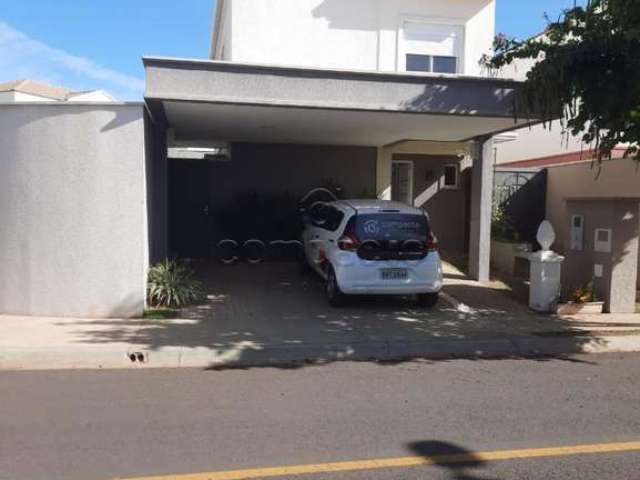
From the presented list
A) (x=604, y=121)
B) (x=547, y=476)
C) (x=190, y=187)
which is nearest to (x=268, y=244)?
(x=190, y=187)

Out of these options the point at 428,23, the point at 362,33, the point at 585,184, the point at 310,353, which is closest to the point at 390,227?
the point at 310,353

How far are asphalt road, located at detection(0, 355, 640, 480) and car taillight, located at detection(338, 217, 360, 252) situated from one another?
8.65 feet

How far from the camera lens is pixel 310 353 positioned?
762 centimetres

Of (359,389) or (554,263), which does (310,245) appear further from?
(359,389)

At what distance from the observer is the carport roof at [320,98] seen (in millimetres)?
8820

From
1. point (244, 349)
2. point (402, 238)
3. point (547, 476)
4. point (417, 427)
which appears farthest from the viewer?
point (402, 238)

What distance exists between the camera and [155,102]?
29.7 ft

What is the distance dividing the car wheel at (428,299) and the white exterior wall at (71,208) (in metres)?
4.39

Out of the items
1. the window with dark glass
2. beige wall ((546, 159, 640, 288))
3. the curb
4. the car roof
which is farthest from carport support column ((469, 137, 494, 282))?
the curb

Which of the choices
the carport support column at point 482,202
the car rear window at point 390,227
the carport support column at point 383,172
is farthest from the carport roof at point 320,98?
the carport support column at point 383,172

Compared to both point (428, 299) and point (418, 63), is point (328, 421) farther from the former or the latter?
point (418, 63)

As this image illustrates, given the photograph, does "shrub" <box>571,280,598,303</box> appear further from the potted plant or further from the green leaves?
the green leaves

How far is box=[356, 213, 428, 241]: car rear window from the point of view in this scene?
9641mm

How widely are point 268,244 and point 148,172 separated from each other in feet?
17.0
